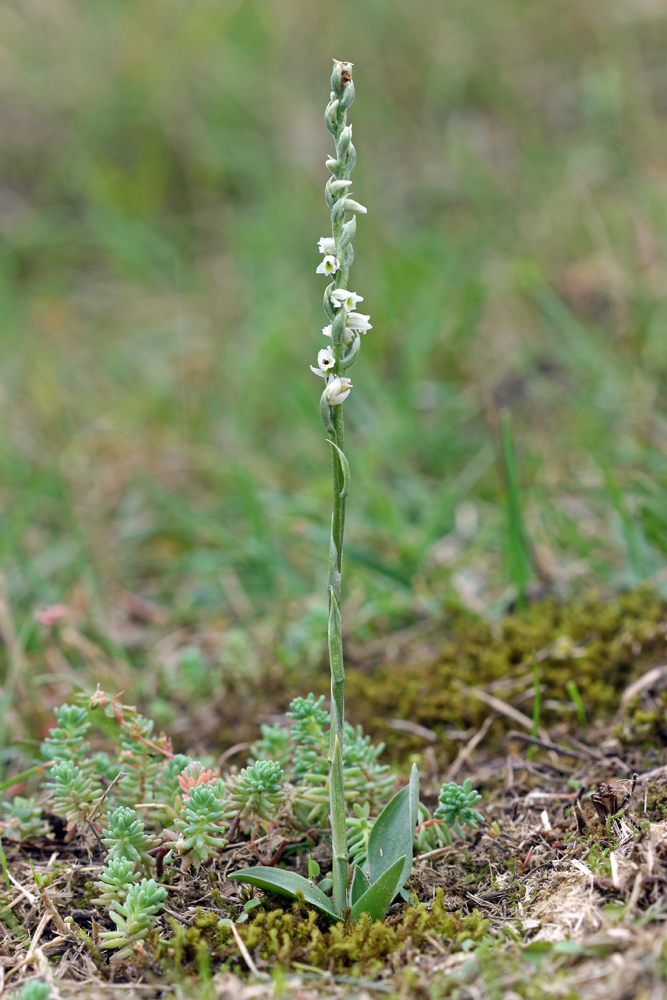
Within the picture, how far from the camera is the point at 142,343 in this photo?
19.5 ft

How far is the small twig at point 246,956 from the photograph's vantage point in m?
1.71

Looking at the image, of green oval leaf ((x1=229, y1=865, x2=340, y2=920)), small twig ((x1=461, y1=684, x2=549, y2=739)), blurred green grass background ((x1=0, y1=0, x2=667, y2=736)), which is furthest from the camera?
blurred green grass background ((x1=0, y1=0, x2=667, y2=736))

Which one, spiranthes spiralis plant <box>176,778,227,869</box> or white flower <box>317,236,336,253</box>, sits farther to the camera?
spiranthes spiralis plant <box>176,778,227,869</box>

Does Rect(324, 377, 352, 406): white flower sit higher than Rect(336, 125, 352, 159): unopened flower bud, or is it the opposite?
Rect(336, 125, 352, 159): unopened flower bud

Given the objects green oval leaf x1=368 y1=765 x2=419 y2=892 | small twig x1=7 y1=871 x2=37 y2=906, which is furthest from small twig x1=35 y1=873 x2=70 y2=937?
green oval leaf x1=368 y1=765 x2=419 y2=892

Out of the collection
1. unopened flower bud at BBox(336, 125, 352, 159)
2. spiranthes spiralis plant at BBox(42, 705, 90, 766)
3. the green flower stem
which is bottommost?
spiranthes spiralis plant at BBox(42, 705, 90, 766)

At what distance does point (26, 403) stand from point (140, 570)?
5.96 feet

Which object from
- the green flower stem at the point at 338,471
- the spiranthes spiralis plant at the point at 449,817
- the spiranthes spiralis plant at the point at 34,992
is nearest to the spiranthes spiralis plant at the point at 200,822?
the green flower stem at the point at 338,471

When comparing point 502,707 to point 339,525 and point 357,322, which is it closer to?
point 339,525

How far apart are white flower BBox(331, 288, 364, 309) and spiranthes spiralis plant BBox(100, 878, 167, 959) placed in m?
1.28

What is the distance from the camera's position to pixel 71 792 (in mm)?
2062

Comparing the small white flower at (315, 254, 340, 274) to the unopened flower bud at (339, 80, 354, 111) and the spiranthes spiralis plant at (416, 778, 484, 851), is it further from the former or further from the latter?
the spiranthes spiralis plant at (416, 778, 484, 851)

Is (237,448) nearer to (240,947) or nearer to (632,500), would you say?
(632,500)

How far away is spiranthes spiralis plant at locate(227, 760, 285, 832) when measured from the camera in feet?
6.46
